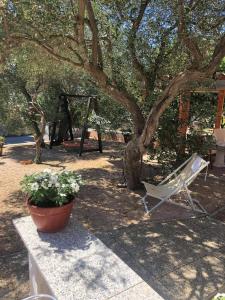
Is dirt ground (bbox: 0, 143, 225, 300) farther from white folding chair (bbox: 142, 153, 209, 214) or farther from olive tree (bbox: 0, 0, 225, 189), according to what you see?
olive tree (bbox: 0, 0, 225, 189)

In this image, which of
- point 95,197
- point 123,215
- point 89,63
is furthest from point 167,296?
point 89,63

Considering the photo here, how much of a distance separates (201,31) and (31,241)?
15.5 feet

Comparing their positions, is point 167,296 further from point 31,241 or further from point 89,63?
point 89,63

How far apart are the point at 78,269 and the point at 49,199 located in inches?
29.7

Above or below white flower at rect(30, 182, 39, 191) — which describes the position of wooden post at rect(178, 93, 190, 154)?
above

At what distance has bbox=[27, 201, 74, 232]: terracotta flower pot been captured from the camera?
8.49 feet

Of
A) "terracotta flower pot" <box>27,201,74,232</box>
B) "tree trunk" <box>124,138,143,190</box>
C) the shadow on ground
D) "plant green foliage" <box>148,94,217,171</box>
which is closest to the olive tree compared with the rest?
"tree trunk" <box>124,138,143,190</box>

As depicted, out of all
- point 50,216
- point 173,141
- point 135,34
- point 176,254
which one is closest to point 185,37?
point 135,34

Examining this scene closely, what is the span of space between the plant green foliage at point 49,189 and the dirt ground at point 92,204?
1.08 metres

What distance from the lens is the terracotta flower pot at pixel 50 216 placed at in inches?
102

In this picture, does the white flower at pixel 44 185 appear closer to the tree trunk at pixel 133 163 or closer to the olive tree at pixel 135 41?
the olive tree at pixel 135 41

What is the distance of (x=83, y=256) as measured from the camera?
7.77 feet

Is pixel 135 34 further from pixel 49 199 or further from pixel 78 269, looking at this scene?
pixel 78 269

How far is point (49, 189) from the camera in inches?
107
